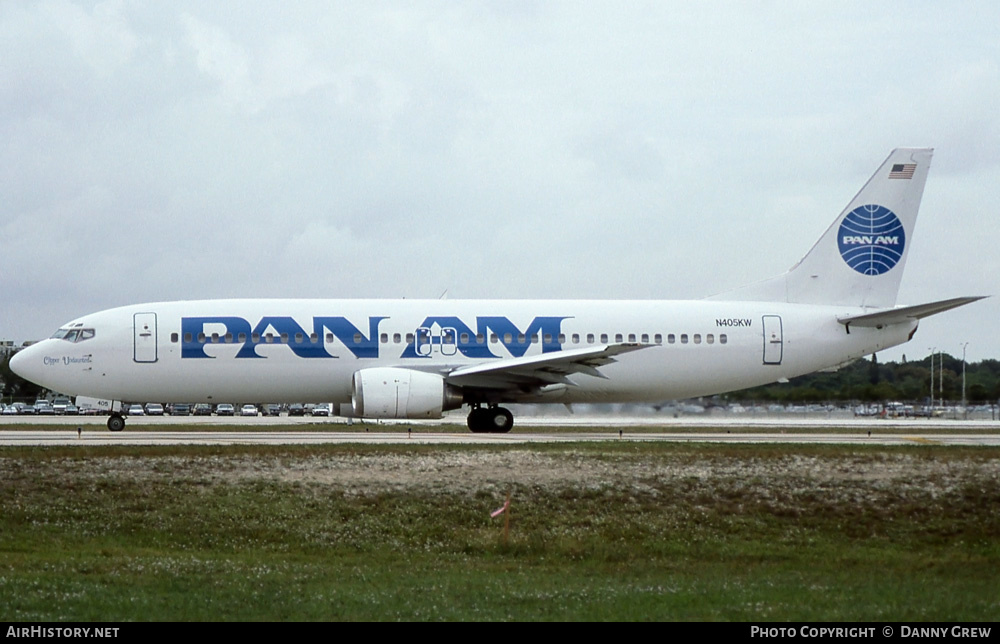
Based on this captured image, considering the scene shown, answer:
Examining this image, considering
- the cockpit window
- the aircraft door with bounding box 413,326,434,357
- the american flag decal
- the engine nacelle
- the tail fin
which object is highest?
the american flag decal

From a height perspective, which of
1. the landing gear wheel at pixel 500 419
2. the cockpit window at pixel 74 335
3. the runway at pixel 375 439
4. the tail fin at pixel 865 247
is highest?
the tail fin at pixel 865 247

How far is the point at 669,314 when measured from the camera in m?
35.8

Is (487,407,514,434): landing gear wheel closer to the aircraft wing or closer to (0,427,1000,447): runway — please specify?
A: the aircraft wing

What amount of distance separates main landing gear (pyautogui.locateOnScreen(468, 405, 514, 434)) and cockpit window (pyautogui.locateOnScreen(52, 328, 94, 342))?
37.6 ft

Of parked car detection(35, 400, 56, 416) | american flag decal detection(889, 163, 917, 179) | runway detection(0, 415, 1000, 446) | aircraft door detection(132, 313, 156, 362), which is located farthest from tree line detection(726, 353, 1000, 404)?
parked car detection(35, 400, 56, 416)

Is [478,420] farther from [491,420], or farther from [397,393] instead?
[397,393]

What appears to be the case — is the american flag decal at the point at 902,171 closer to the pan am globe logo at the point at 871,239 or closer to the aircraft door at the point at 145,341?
the pan am globe logo at the point at 871,239

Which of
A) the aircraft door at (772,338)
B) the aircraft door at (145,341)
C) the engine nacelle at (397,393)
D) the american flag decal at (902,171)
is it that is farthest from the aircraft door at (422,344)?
the american flag decal at (902,171)

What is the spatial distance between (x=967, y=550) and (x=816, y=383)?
3206 centimetres

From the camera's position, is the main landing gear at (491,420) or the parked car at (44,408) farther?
the parked car at (44,408)

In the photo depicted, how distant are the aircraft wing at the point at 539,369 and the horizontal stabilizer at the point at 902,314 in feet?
22.1

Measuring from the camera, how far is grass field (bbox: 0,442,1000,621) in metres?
12.5

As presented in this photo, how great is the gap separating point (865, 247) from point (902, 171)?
274 cm

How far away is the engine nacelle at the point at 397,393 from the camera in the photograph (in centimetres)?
3212
